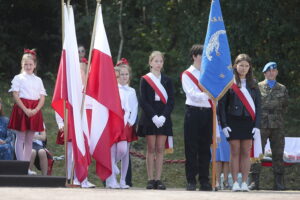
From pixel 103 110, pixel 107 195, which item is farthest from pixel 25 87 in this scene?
pixel 107 195

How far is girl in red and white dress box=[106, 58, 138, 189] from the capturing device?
1462 centimetres

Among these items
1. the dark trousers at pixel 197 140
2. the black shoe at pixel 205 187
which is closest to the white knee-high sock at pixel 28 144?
the dark trousers at pixel 197 140

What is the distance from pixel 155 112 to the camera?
14594 mm

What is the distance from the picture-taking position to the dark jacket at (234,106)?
47.0 ft

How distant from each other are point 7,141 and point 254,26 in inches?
343

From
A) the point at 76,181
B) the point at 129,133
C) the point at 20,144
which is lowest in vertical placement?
the point at 76,181

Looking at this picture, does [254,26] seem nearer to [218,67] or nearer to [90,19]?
[90,19]

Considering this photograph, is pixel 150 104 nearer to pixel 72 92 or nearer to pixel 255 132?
pixel 72 92

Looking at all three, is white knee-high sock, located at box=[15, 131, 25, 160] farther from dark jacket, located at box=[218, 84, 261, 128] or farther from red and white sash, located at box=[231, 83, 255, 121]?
red and white sash, located at box=[231, 83, 255, 121]

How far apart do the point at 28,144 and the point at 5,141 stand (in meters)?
0.55

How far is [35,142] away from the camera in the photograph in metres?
16.1

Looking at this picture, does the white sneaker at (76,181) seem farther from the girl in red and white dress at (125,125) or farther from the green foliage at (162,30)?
the green foliage at (162,30)

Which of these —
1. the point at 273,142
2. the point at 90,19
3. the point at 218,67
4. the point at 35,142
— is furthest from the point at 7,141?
the point at 90,19

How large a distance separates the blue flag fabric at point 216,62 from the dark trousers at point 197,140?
0.32 meters
